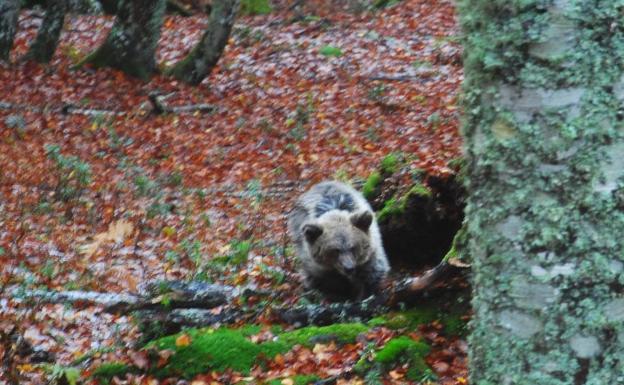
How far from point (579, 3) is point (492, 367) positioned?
1290 millimetres

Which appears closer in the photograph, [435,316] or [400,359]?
[400,359]

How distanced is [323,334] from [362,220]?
86.5 inches

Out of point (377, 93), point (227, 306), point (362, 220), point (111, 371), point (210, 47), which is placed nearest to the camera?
point (111, 371)

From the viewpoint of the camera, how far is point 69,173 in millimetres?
13227

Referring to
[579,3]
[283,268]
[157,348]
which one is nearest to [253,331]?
[157,348]

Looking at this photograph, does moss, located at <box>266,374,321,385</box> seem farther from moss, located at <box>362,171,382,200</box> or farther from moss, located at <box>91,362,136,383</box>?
moss, located at <box>362,171,382,200</box>

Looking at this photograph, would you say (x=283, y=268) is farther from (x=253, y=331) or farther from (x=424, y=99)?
(x=424, y=99)

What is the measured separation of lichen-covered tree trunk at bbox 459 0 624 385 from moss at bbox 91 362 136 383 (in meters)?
3.88

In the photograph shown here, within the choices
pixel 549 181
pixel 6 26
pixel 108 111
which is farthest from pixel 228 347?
pixel 6 26

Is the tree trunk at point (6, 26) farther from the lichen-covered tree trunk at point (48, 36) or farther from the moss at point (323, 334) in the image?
the moss at point (323, 334)

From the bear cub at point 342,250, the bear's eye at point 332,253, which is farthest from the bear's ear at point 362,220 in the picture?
the bear's eye at point 332,253

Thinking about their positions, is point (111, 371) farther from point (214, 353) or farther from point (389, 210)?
point (389, 210)

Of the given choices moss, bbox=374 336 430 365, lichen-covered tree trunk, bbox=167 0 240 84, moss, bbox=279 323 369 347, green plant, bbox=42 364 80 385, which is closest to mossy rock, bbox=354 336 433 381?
moss, bbox=374 336 430 365

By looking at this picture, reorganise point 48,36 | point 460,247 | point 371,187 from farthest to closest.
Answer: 1. point 48,36
2. point 371,187
3. point 460,247
